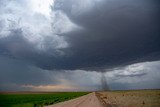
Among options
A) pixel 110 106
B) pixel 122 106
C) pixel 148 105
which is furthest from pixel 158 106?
pixel 110 106

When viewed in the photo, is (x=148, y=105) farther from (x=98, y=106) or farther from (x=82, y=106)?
(x=82, y=106)

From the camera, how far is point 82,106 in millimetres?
31125

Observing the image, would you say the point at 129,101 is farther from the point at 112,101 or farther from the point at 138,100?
the point at 112,101

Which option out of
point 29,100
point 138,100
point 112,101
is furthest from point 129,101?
point 29,100

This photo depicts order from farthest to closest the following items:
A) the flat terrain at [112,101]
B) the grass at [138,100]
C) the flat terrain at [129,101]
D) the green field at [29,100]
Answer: the green field at [29,100]
the flat terrain at [112,101]
the flat terrain at [129,101]
the grass at [138,100]

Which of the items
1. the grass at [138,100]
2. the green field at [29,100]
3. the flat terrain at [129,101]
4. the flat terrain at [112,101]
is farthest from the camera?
the green field at [29,100]

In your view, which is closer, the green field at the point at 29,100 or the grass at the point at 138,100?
the grass at the point at 138,100

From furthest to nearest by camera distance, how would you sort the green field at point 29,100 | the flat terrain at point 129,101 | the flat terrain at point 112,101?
1. the green field at point 29,100
2. the flat terrain at point 112,101
3. the flat terrain at point 129,101


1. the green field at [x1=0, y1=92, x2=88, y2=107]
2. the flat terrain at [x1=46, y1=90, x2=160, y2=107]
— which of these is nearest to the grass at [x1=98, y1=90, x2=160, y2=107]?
the flat terrain at [x1=46, y1=90, x2=160, y2=107]

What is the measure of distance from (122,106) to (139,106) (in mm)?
2478

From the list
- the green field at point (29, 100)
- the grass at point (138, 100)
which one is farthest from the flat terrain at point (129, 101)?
the green field at point (29, 100)

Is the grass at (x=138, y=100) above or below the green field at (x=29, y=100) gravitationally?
below

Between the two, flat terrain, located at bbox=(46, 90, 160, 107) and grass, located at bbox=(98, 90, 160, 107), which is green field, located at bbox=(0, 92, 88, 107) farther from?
grass, located at bbox=(98, 90, 160, 107)

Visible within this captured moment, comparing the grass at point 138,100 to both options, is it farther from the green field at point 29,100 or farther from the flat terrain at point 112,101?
the green field at point 29,100
